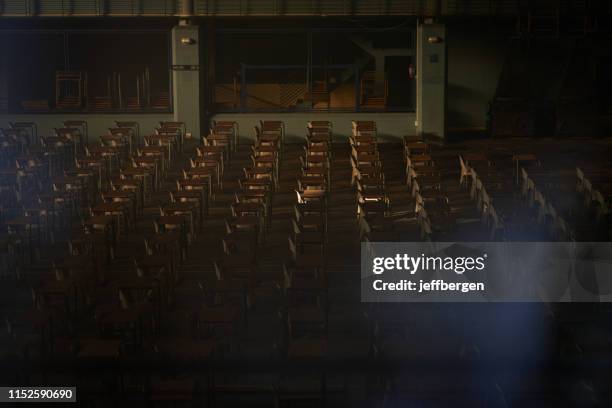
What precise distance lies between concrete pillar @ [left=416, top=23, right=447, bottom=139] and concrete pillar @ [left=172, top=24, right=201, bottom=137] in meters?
5.50

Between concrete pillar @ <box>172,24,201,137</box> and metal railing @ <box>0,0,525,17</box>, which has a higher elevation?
metal railing @ <box>0,0,525,17</box>

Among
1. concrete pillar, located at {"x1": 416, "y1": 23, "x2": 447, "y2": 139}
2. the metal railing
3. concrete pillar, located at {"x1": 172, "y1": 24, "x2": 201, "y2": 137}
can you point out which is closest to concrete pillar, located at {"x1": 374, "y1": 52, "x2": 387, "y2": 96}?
concrete pillar, located at {"x1": 416, "y1": 23, "x2": 447, "y2": 139}

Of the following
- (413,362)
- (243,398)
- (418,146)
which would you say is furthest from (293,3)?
(413,362)

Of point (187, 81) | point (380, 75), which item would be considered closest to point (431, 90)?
point (380, 75)

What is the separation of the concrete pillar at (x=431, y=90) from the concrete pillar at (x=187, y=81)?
5503mm

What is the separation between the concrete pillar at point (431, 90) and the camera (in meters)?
25.4

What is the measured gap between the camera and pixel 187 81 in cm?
2562

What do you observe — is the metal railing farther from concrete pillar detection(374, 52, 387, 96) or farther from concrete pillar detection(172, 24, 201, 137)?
concrete pillar detection(374, 52, 387, 96)

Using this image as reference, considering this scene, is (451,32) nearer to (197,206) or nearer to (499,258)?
(197,206)

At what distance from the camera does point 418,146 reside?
71.5 ft

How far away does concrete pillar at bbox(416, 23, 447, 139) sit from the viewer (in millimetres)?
25391

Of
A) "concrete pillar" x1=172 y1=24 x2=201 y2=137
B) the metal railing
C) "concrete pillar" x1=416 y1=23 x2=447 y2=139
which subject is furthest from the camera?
"concrete pillar" x1=172 y1=24 x2=201 y2=137

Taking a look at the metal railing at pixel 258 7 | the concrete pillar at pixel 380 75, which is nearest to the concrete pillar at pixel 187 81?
the metal railing at pixel 258 7

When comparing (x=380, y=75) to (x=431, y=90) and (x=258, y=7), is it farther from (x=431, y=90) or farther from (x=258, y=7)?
(x=258, y=7)
